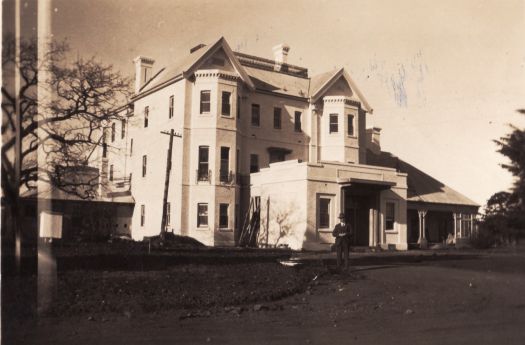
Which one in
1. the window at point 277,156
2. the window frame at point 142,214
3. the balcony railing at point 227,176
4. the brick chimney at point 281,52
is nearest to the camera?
the brick chimney at point 281,52

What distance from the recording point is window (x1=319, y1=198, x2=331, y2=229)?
25547 millimetres

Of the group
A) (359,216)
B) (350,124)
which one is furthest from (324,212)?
(350,124)

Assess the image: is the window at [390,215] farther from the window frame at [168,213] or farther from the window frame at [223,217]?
the window frame at [168,213]

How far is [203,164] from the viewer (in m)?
26.5

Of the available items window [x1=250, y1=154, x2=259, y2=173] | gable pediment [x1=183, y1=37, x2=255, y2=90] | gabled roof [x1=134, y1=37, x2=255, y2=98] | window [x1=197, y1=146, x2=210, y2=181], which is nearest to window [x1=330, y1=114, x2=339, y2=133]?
window [x1=250, y1=154, x2=259, y2=173]

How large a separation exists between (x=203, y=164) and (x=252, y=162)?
3.25m

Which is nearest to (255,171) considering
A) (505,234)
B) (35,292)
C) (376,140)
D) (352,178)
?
(352,178)

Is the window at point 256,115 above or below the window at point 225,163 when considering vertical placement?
above

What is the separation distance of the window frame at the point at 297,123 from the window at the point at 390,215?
20.1 feet

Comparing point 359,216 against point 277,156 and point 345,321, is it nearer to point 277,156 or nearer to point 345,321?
point 277,156

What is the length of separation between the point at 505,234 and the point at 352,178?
68.1 feet

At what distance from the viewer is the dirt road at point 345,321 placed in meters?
6.87

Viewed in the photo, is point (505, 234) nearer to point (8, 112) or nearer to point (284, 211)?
point (8, 112)

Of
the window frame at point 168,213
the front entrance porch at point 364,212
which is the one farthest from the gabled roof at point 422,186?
the window frame at point 168,213
